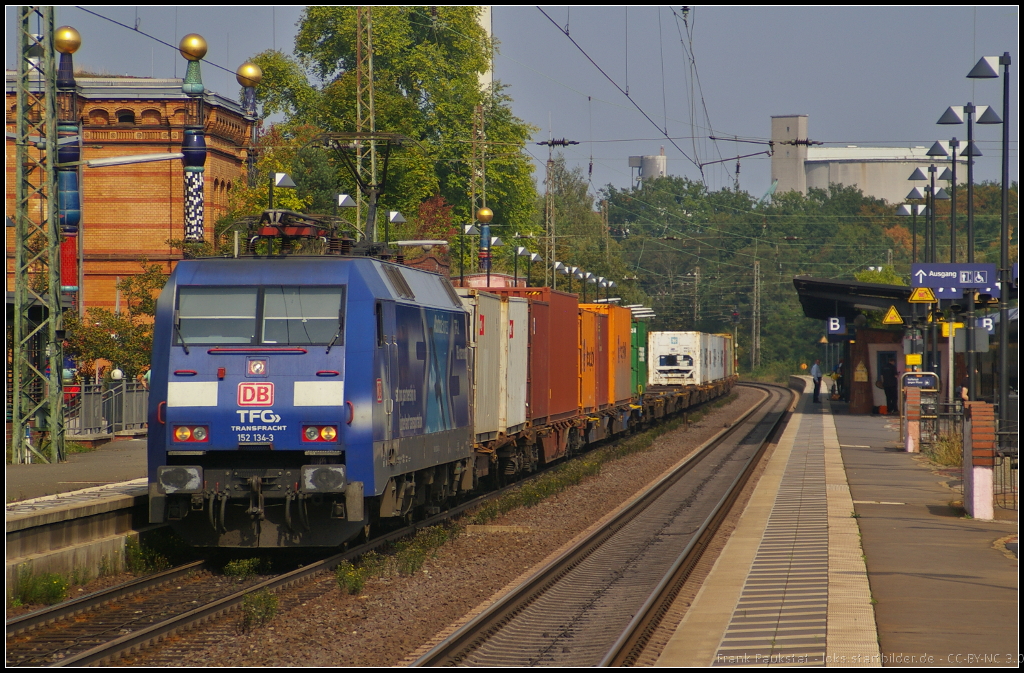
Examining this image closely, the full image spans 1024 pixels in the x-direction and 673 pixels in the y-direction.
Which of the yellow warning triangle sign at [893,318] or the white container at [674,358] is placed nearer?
the yellow warning triangle sign at [893,318]

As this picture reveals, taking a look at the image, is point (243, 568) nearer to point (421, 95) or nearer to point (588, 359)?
point (588, 359)

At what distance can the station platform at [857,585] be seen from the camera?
830cm

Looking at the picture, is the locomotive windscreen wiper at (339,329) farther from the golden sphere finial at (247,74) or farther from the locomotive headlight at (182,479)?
the golden sphere finial at (247,74)

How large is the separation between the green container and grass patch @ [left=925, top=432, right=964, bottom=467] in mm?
10807

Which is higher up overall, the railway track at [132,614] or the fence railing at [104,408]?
the fence railing at [104,408]

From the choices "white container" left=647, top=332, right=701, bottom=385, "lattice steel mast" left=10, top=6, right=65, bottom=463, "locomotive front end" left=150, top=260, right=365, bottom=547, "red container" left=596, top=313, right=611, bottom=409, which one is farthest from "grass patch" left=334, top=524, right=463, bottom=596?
"white container" left=647, top=332, right=701, bottom=385

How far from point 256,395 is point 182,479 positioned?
111 centimetres

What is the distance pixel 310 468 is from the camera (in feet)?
38.1

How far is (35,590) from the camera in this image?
10.6 meters

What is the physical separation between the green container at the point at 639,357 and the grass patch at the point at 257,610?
79.5 ft

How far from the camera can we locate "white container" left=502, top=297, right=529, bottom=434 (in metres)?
18.9

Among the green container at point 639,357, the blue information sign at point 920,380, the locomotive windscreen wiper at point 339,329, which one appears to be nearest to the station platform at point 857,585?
the locomotive windscreen wiper at point 339,329

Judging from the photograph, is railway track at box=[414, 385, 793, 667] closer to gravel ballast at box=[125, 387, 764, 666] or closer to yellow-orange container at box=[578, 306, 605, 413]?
gravel ballast at box=[125, 387, 764, 666]

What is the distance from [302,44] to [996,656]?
53.9 m
